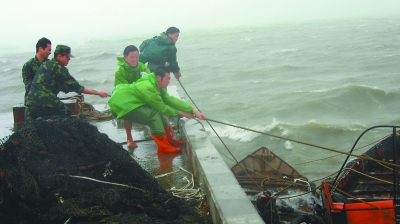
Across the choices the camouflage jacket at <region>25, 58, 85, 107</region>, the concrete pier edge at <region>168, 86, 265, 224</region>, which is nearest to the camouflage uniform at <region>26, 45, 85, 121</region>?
the camouflage jacket at <region>25, 58, 85, 107</region>

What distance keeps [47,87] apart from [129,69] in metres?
1.54

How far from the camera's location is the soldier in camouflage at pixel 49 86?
5.95 m

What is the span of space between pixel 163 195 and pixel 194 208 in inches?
18.9

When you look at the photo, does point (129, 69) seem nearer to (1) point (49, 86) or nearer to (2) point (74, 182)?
(1) point (49, 86)

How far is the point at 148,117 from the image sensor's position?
21.2ft

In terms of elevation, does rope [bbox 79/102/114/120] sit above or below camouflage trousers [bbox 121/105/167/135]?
below

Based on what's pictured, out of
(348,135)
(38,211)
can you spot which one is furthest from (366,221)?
(348,135)

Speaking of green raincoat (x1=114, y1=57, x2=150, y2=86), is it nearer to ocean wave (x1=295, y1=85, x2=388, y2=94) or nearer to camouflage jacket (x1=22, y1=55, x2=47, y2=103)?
camouflage jacket (x1=22, y1=55, x2=47, y2=103)

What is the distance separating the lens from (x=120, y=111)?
6434 millimetres

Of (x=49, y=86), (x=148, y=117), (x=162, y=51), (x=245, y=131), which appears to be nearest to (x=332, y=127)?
(x=245, y=131)

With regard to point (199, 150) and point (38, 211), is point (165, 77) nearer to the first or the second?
point (199, 150)

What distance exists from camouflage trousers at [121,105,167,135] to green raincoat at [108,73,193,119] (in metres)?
0.08

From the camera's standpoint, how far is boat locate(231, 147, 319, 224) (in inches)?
249

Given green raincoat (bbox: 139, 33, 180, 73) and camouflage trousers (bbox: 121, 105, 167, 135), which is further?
green raincoat (bbox: 139, 33, 180, 73)
